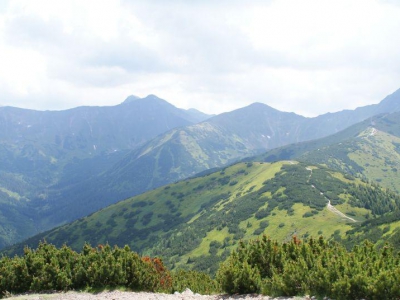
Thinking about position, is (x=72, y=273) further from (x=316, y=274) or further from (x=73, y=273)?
(x=316, y=274)

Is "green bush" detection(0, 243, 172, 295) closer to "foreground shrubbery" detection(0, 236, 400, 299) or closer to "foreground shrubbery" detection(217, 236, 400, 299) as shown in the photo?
"foreground shrubbery" detection(0, 236, 400, 299)

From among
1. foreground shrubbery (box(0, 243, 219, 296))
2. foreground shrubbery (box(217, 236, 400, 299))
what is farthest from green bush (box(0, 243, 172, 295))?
foreground shrubbery (box(217, 236, 400, 299))

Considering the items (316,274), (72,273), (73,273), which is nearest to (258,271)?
(316,274)

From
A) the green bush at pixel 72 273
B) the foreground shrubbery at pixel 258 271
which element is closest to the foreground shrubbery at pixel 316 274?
the foreground shrubbery at pixel 258 271

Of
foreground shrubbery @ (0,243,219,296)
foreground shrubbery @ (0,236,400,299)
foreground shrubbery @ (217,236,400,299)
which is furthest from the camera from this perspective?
foreground shrubbery @ (0,243,219,296)

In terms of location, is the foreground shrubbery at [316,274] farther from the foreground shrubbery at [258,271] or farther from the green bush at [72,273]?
the green bush at [72,273]

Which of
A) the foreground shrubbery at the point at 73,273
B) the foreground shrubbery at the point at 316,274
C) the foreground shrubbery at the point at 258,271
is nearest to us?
the foreground shrubbery at the point at 316,274

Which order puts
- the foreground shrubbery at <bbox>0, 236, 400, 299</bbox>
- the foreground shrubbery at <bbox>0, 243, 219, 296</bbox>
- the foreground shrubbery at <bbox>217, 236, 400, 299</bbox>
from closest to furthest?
the foreground shrubbery at <bbox>217, 236, 400, 299</bbox>
the foreground shrubbery at <bbox>0, 236, 400, 299</bbox>
the foreground shrubbery at <bbox>0, 243, 219, 296</bbox>

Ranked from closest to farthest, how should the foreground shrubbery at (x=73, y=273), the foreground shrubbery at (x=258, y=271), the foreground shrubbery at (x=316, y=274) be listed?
the foreground shrubbery at (x=316, y=274) < the foreground shrubbery at (x=258, y=271) < the foreground shrubbery at (x=73, y=273)

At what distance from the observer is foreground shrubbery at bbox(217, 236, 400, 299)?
2558cm

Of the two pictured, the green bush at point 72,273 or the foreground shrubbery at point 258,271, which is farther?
the green bush at point 72,273

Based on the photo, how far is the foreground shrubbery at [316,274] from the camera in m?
25.6

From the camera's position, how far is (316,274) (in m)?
28.6

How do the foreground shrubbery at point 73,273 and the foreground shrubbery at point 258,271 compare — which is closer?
the foreground shrubbery at point 258,271
